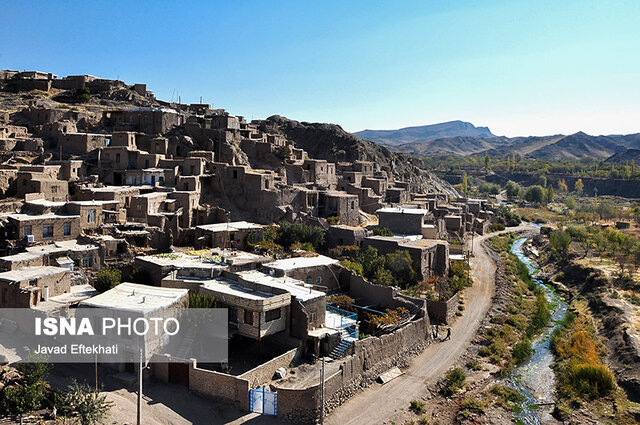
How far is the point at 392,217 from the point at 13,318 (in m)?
23.9

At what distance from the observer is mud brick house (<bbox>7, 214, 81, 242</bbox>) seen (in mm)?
23484

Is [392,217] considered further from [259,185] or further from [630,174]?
[630,174]

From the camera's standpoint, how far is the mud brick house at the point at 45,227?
77.0 feet

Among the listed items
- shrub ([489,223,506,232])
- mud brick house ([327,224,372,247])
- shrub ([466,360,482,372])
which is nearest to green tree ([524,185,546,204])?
shrub ([489,223,506,232])

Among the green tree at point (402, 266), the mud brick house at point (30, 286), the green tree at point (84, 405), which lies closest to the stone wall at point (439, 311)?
the green tree at point (402, 266)

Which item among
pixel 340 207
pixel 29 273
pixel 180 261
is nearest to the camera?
pixel 29 273

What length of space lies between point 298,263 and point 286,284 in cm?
329

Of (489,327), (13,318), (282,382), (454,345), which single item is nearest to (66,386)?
(13,318)

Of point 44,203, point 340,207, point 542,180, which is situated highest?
point 542,180

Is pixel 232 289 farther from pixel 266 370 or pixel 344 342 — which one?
pixel 344 342

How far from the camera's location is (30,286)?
19156 mm

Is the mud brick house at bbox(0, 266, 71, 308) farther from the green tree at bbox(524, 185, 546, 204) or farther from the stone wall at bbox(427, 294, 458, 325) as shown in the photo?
the green tree at bbox(524, 185, 546, 204)

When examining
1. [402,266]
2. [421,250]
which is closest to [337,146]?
[421,250]

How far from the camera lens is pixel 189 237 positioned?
29203 millimetres
